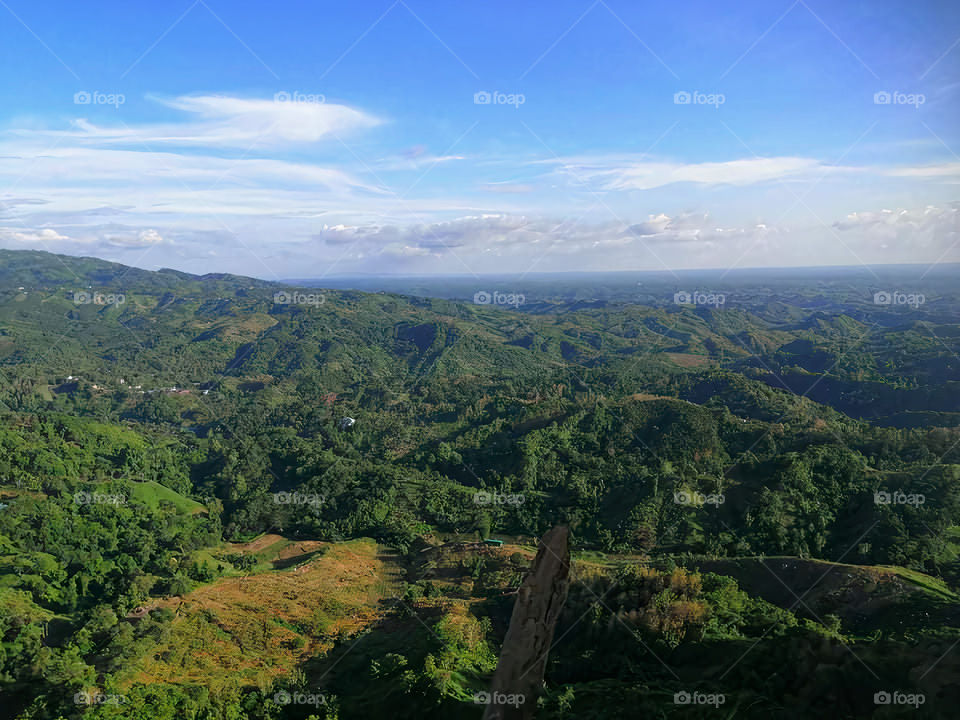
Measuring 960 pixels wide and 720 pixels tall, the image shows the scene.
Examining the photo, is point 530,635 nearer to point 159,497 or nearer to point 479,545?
point 479,545

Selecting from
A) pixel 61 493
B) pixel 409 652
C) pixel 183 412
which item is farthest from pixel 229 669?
pixel 183 412

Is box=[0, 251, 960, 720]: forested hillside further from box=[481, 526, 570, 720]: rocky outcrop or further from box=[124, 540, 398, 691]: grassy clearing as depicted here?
box=[481, 526, 570, 720]: rocky outcrop

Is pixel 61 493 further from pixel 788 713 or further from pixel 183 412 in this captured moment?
pixel 183 412

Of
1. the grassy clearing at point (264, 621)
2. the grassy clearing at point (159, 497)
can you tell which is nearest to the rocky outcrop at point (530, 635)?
the grassy clearing at point (264, 621)

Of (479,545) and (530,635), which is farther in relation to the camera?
(479,545)

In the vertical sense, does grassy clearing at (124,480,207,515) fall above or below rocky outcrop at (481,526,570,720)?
below

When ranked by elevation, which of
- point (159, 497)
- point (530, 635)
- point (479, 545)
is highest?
point (530, 635)

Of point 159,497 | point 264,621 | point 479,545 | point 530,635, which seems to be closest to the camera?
point 530,635

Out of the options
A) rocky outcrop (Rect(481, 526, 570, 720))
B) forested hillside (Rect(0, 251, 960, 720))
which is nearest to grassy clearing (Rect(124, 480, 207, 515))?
forested hillside (Rect(0, 251, 960, 720))

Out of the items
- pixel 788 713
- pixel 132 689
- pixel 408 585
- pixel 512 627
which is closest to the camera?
pixel 512 627

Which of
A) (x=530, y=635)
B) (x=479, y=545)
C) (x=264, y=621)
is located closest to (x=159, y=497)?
(x=264, y=621)

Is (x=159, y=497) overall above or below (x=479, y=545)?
above
